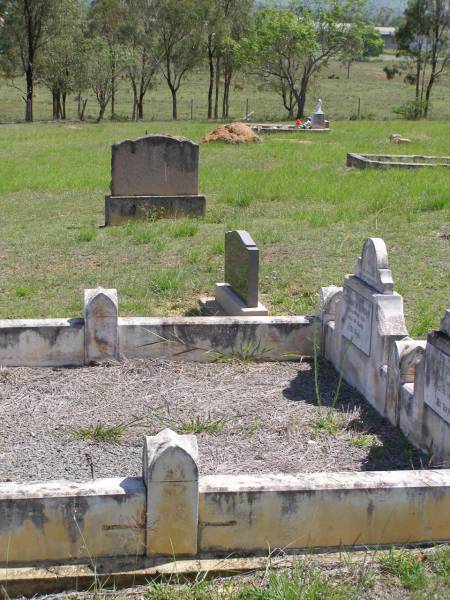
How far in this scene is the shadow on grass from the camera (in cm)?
564

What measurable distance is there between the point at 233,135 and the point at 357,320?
21150 mm

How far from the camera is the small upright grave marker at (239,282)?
866 centimetres

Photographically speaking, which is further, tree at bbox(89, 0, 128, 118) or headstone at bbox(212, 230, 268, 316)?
tree at bbox(89, 0, 128, 118)

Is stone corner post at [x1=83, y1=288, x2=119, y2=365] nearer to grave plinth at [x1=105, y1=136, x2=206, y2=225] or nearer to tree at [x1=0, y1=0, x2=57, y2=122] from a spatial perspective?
grave plinth at [x1=105, y1=136, x2=206, y2=225]

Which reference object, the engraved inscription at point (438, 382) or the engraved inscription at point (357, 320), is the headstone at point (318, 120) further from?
the engraved inscription at point (438, 382)

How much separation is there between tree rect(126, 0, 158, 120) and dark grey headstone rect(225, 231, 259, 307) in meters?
39.7

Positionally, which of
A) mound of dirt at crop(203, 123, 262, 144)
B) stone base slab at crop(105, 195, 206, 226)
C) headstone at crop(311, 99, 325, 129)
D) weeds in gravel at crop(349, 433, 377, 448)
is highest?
headstone at crop(311, 99, 325, 129)

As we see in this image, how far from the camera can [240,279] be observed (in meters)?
9.00

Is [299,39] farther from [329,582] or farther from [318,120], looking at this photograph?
[329,582]

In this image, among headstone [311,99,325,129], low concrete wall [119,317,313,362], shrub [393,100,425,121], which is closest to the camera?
low concrete wall [119,317,313,362]

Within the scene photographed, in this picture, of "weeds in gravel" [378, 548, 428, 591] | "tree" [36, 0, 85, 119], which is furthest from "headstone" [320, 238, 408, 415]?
"tree" [36, 0, 85, 119]

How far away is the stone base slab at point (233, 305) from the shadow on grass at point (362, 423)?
1154mm

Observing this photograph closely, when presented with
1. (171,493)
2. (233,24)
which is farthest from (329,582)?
(233,24)

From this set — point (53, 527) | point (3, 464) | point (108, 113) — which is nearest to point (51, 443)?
point (3, 464)
